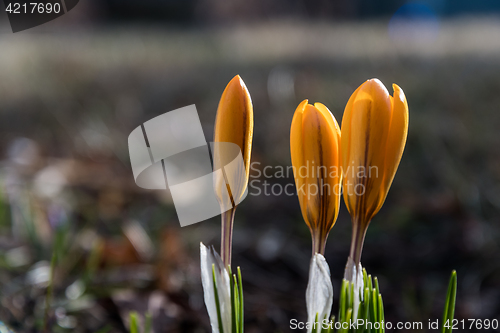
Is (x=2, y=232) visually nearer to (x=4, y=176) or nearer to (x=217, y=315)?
(x=4, y=176)

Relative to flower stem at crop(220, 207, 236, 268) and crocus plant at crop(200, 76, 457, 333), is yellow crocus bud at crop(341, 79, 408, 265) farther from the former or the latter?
flower stem at crop(220, 207, 236, 268)

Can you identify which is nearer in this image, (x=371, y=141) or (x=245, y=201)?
(x=371, y=141)

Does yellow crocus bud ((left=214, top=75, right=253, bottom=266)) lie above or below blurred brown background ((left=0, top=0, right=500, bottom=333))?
above

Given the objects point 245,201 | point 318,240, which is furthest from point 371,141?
point 245,201

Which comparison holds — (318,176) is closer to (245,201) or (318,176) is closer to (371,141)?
(371,141)

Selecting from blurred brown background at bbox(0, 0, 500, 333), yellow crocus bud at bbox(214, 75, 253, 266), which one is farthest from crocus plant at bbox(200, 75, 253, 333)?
blurred brown background at bbox(0, 0, 500, 333)
